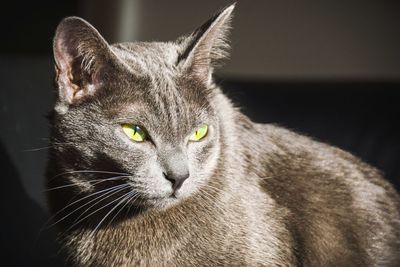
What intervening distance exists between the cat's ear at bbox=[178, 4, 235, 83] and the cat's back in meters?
0.25

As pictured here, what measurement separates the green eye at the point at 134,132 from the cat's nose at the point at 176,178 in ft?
0.31

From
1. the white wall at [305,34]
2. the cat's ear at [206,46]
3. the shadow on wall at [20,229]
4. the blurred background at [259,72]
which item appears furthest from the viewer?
the white wall at [305,34]

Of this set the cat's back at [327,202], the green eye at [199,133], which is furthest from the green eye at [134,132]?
the cat's back at [327,202]

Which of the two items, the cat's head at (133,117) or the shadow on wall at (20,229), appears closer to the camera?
the cat's head at (133,117)

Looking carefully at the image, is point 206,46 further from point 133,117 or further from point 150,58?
point 133,117

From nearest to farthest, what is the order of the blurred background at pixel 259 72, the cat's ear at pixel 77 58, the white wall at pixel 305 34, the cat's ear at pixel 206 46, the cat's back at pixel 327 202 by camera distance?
the cat's ear at pixel 77 58
the cat's ear at pixel 206 46
the cat's back at pixel 327 202
the blurred background at pixel 259 72
the white wall at pixel 305 34

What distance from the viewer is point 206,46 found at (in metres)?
1.35

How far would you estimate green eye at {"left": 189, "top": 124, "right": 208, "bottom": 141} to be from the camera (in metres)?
1.31

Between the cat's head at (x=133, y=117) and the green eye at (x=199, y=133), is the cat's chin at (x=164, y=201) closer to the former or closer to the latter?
the cat's head at (x=133, y=117)

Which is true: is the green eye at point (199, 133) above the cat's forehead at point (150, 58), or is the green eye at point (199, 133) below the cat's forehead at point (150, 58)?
below

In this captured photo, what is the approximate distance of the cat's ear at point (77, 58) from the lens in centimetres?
120

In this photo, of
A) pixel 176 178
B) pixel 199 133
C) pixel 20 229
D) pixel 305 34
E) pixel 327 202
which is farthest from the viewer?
pixel 305 34

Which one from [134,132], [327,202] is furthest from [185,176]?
[327,202]

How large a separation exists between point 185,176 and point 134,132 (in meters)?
0.14
